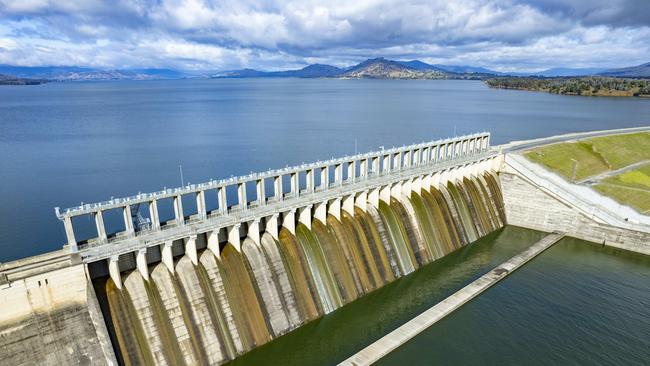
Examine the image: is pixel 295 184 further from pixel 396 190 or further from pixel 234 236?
pixel 396 190

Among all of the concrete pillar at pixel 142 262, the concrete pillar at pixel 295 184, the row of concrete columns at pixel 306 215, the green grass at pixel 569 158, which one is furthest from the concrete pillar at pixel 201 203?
the green grass at pixel 569 158

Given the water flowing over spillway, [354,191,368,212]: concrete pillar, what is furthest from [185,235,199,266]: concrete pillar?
[354,191,368,212]: concrete pillar

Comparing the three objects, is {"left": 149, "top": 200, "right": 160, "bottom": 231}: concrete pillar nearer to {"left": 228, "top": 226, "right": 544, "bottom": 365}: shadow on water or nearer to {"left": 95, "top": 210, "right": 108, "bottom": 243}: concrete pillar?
{"left": 95, "top": 210, "right": 108, "bottom": 243}: concrete pillar

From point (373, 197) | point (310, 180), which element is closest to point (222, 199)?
point (310, 180)

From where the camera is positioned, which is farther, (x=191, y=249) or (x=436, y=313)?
(x=436, y=313)

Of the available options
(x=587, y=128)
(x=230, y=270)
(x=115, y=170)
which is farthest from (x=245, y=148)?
(x=587, y=128)

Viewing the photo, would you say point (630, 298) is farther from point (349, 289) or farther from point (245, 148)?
point (245, 148)
